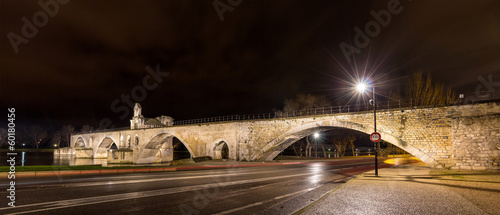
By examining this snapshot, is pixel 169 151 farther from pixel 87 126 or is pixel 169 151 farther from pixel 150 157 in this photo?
pixel 87 126

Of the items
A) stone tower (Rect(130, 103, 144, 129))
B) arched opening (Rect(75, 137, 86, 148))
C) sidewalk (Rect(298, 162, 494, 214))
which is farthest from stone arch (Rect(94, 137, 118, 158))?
sidewalk (Rect(298, 162, 494, 214))

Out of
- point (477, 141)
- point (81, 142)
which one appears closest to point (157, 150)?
point (81, 142)

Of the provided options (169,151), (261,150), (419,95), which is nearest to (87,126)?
(169,151)

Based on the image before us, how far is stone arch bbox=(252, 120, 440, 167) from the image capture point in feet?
69.7

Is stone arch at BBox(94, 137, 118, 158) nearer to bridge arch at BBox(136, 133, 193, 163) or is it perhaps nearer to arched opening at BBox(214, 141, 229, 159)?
bridge arch at BBox(136, 133, 193, 163)

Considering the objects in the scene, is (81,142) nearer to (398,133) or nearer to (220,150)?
(220,150)

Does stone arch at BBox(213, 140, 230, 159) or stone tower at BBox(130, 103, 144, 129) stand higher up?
stone tower at BBox(130, 103, 144, 129)

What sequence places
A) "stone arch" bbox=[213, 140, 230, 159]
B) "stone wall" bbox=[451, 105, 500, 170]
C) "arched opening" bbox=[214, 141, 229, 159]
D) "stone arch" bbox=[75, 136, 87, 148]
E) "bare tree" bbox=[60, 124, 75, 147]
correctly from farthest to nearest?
"bare tree" bbox=[60, 124, 75, 147] → "stone arch" bbox=[75, 136, 87, 148] → "arched opening" bbox=[214, 141, 229, 159] → "stone arch" bbox=[213, 140, 230, 159] → "stone wall" bbox=[451, 105, 500, 170]

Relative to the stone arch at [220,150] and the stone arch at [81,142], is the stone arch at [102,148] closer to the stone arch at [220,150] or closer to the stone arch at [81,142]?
the stone arch at [81,142]

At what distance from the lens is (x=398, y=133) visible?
22172 mm

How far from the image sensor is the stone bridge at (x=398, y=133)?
59.1 ft

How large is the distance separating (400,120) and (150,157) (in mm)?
47391

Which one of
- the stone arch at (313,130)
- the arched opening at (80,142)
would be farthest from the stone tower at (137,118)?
the stone arch at (313,130)

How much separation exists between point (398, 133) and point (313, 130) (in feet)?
31.0
